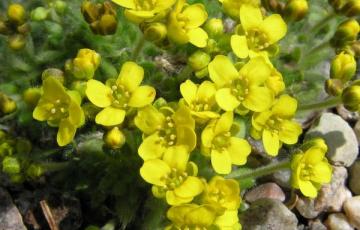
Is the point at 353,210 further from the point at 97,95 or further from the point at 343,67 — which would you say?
the point at 97,95

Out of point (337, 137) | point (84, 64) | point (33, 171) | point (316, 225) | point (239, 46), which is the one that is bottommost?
point (316, 225)

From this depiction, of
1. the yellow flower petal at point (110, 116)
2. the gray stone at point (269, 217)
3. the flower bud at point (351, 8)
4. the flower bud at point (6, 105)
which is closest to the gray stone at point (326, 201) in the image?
the gray stone at point (269, 217)

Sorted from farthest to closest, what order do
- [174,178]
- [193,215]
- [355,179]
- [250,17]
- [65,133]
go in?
[355,179] < [250,17] < [65,133] < [174,178] < [193,215]

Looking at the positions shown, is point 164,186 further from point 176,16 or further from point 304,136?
point 304,136

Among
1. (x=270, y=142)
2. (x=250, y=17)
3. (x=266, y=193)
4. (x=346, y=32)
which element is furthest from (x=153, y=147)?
(x=346, y=32)

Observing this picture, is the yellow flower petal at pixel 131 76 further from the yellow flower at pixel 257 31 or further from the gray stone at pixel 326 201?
the gray stone at pixel 326 201

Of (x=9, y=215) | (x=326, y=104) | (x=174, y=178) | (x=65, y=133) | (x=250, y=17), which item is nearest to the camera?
(x=174, y=178)

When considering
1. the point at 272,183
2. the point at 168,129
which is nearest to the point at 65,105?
the point at 168,129
